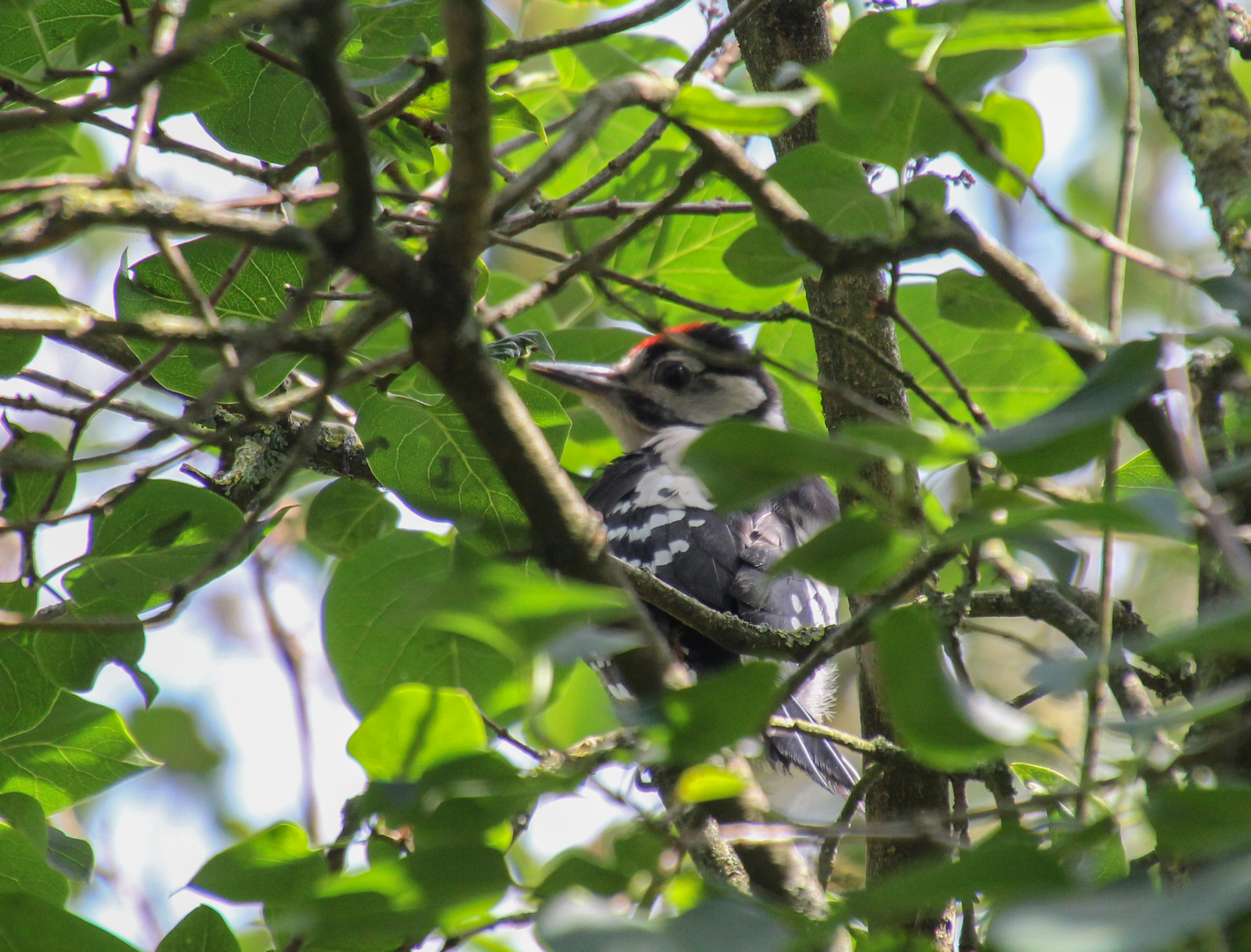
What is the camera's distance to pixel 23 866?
161 cm

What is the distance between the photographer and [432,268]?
105 cm

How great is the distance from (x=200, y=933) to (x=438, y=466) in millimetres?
830

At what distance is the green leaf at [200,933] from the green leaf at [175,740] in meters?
3.96

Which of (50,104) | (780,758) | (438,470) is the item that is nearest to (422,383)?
(438,470)

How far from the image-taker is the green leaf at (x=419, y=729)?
3.12ft

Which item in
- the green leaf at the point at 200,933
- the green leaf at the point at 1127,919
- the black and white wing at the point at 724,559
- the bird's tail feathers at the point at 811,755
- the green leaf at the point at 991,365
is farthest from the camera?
the black and white wing at the point at 724,559

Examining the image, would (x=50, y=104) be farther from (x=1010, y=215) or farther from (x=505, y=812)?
(x=1010, y=215)

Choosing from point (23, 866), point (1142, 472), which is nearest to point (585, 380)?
point (1142, 472)

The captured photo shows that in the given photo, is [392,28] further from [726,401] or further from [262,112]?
[726,401]

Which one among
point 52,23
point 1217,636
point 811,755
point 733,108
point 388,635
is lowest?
point 811,755

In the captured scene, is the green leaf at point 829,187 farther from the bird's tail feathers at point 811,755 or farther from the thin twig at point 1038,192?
the bird's tail feathers at point 811,755

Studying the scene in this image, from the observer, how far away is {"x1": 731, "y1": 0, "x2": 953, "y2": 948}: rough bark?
214cm

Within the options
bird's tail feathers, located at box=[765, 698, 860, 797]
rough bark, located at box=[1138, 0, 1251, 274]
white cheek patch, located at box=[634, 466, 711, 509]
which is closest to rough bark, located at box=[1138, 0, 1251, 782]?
rough bark, located at box=[1138, 0, 1251, 274]

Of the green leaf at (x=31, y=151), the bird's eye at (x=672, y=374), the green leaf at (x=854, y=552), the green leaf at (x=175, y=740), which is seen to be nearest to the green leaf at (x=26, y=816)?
the green leaf at (x=31, y=151)
